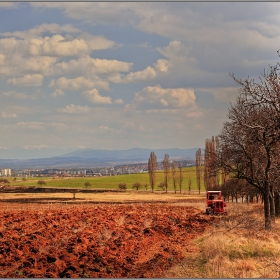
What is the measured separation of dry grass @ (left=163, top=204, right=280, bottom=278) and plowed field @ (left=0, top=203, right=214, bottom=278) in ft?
A: 2.57

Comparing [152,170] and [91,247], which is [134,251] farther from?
[152,170]

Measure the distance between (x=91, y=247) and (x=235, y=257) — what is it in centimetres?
705

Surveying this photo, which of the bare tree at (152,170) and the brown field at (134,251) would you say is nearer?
the brown field at (134,251)

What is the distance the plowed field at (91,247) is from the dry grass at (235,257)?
78 cm

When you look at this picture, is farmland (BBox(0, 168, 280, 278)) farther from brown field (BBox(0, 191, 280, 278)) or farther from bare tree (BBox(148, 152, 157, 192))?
bare tree (BBox(148, 152, 157, 192))

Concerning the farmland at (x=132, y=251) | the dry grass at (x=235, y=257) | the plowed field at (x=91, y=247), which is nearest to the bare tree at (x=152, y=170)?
the plowed field at (x=91, y=247)

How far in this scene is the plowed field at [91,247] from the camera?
639 inches

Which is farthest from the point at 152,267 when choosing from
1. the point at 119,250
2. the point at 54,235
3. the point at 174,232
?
the point at 174,232

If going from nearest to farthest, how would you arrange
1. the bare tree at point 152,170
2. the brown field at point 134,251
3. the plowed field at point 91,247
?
the brown field at point 134,251, the plowed field at point 91,247, the bare tree at point 152,170

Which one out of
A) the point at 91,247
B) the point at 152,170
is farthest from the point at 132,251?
the point at 152,170

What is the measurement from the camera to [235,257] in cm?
1756

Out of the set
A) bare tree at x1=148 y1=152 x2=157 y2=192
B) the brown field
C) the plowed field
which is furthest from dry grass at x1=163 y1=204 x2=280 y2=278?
bare tree at x1=148 y1=152 x2=157 y2=192

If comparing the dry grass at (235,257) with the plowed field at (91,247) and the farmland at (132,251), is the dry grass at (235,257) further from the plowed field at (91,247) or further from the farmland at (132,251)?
the plowed field at (91,247)

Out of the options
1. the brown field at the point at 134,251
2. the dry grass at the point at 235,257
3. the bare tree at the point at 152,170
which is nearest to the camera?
the dry grass at the point at 235,257
